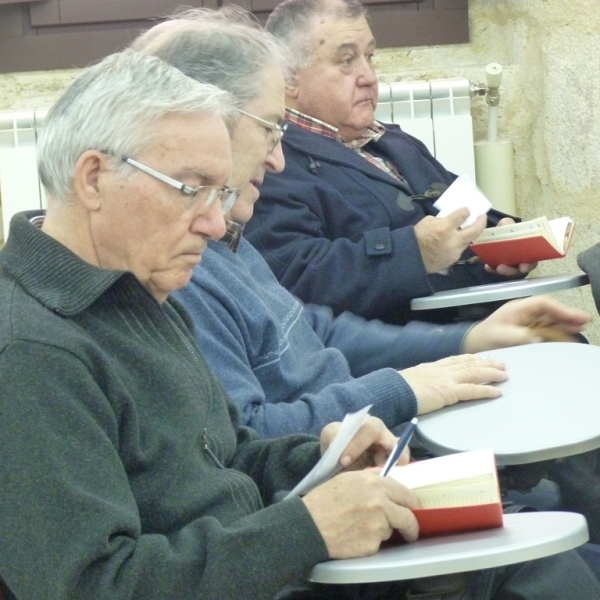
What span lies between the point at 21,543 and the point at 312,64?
2200 millimetres

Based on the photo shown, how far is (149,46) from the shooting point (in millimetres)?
1990

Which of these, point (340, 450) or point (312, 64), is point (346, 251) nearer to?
point (312, 64)

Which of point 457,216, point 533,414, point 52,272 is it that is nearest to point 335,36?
point 457,216

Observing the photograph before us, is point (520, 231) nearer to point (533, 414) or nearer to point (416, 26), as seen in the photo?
point (533, 414)

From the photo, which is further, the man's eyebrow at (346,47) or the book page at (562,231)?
the man's eyebrow at (346,47)

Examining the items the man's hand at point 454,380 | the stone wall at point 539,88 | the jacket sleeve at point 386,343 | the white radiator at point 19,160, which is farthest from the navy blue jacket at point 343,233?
the white radiator at point 19,160

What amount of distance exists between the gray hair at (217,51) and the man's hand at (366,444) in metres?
0.68

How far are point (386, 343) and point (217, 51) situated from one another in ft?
2.52

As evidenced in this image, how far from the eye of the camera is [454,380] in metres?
1.90

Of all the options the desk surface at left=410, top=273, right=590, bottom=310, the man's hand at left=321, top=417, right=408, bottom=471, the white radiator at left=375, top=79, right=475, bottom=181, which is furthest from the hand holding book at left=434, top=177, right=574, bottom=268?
the man's hand at left=321, top=417, right=408, bottom=471

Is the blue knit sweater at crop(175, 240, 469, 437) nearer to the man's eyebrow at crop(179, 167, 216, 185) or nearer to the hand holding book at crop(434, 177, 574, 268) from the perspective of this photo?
the man's eyebrow at crop(179, 167, 216, 185)

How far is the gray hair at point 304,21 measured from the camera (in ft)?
10.4

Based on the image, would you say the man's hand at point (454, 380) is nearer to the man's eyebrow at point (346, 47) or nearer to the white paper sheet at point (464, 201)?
the white paper sheet at point (464, 201)

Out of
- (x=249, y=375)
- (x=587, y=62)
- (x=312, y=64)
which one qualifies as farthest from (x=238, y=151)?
(x=587, y=62)
